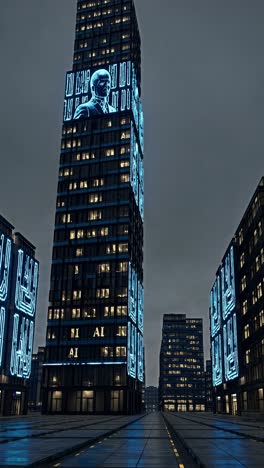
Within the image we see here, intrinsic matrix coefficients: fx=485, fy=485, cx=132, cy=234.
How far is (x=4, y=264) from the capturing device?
8725 cm

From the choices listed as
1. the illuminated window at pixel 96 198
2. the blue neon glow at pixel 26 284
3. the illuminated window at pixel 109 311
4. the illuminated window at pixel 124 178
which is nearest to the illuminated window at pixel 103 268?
the illuminated window at pixel 109 311

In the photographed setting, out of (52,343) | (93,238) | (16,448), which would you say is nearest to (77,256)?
(93,238)

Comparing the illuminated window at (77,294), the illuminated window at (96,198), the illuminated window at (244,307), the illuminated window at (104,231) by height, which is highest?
the illuminated window at (96,198)

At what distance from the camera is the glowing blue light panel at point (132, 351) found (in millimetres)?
124306

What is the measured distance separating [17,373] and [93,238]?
5149 cm

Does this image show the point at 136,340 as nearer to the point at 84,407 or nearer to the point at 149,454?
the point at 84,407

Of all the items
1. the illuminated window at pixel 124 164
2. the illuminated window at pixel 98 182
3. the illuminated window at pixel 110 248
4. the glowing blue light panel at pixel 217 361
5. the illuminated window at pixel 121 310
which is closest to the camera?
the illuminated window at pixel 121 310

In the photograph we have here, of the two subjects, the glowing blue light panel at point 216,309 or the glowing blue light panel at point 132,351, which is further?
the glowing blue light panel at point 216,309

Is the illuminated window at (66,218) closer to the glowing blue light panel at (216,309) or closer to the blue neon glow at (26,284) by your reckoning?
the blue neon glow at (26,284)

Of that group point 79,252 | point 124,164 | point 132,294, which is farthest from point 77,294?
point 124,164

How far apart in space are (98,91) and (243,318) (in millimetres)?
87866

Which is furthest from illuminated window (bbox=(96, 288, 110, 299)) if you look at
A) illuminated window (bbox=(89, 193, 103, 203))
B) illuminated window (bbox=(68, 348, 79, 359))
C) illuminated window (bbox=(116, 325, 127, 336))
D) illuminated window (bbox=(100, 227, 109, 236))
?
illuminated window (bbox=(89, 193, 103, 203))

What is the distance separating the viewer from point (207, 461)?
20.0 m

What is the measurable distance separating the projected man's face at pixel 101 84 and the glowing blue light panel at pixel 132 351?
242 ft
